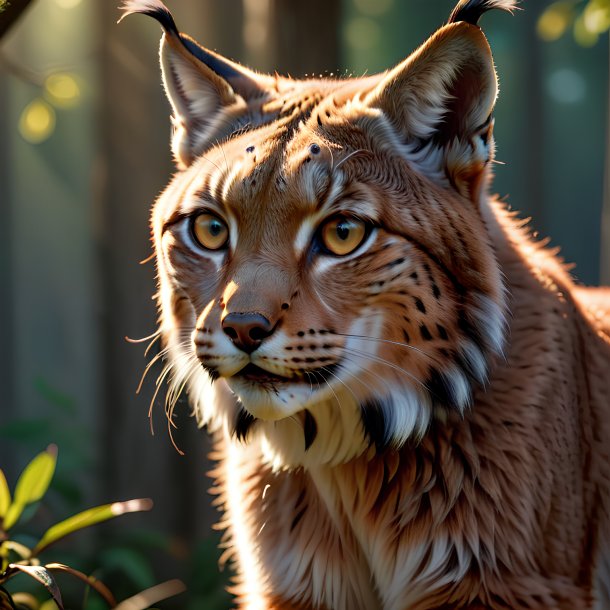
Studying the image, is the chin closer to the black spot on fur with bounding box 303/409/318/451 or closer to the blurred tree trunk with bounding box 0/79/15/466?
the black spot on fur with bounding box 303/409/318/451

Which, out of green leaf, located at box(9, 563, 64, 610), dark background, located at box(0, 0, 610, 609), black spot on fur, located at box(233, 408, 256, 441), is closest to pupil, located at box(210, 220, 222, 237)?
black spot on fur, located at box(233, 408, 256, 441)

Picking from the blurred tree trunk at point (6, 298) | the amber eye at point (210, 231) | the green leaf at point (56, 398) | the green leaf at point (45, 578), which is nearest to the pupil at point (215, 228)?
the amber eye at point (210, 231)

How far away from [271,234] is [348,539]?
1.00 metres

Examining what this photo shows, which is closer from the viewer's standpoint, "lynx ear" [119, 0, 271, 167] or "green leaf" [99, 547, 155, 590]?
"lynx ear" [119, 0, 271, 167]

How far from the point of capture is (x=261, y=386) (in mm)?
2459

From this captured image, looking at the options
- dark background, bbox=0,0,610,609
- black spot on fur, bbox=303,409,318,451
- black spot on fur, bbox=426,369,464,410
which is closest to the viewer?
black spot on fur, bbox=426,369,464,410

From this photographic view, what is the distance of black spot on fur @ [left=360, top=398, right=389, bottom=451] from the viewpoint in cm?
272

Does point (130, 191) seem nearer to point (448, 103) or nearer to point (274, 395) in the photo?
point (448, 103)

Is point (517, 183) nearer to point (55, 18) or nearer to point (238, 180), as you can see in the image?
point (55, 18)

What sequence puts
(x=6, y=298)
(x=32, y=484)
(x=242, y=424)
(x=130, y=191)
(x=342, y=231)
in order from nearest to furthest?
(x=342, y=231) → (x=32, y=484) → (x=242, y=424) → (x=130, y=191) → (x=6, y=298)

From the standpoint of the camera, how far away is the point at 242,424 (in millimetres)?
2932

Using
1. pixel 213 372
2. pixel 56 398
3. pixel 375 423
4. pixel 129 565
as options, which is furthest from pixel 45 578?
pixel 56 398

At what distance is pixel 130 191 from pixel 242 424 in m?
→ 2.65

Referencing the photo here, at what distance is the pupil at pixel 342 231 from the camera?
8.41ft
